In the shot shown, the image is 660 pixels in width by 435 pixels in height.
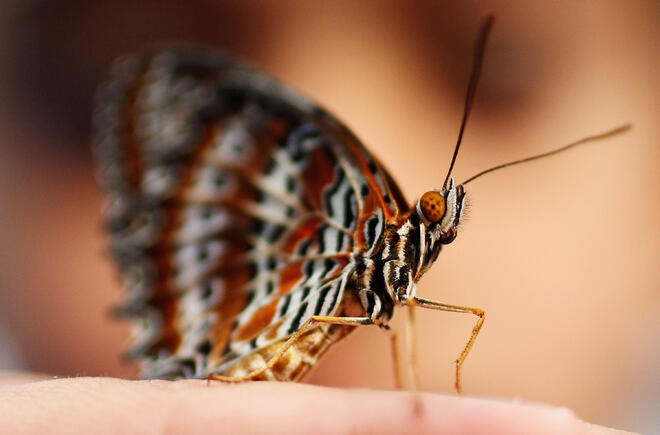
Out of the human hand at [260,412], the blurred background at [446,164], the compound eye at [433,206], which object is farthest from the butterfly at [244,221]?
the blurred background at [446,164]

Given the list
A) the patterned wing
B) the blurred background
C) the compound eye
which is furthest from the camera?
the blurred background

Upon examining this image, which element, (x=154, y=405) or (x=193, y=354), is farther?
(x=193, y=354)

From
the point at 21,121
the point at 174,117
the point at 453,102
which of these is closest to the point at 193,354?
the point at 174,117

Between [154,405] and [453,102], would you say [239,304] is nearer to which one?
[154,405]

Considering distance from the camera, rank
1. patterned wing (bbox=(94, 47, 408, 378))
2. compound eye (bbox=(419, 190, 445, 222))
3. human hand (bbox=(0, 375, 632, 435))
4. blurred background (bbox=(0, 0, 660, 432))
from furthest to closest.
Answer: blurred background (bbox=(0, 0, 660, 432))
patterned wing (bbox=(94, 47, 408, 378))
compound eye (bbox=(419, 190, 445, 222))
human hand (bbox=(0, 375, 632, 435))

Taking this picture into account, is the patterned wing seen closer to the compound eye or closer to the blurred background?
the compound eye

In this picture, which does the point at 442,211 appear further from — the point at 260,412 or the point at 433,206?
the point at 260,412

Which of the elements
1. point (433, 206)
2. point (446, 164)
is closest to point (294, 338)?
point (433, 206)

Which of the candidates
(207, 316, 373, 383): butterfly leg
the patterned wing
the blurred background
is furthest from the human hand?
the blurred background
